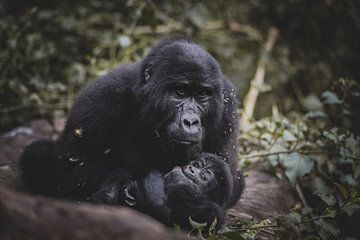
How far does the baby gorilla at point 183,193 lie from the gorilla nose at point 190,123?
1.01 ft

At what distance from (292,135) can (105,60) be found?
3214mm

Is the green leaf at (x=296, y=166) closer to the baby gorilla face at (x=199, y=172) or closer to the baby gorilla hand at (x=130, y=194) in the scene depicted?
the baby gorilla face at (x=199, y=172)

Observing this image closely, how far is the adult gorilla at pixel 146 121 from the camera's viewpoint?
3.40 meters

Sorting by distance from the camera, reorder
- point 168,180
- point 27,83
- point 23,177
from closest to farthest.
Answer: point 168,180 < point 23,177 < point 27,83

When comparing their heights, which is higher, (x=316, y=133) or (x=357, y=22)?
(x=357, y=22)

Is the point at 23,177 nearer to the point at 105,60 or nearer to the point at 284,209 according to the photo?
the point at 284,209

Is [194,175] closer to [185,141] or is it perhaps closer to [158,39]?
[185,141]

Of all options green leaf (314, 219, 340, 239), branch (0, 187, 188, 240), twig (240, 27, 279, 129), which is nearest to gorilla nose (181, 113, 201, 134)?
green leaf (314, 219, 340, 239)

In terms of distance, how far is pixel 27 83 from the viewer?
6242 mm

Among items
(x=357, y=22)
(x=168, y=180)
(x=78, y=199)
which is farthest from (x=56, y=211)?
(x=357, y=22)

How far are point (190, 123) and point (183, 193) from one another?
0.49 meters

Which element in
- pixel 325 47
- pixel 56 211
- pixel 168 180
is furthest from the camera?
pixel 325 47

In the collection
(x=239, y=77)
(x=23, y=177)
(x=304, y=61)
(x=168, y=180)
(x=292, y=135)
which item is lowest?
(x=23, y=177)

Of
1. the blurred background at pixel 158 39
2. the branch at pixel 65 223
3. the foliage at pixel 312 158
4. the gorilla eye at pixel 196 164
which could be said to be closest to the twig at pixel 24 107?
the blurred background at pixel 158 39
